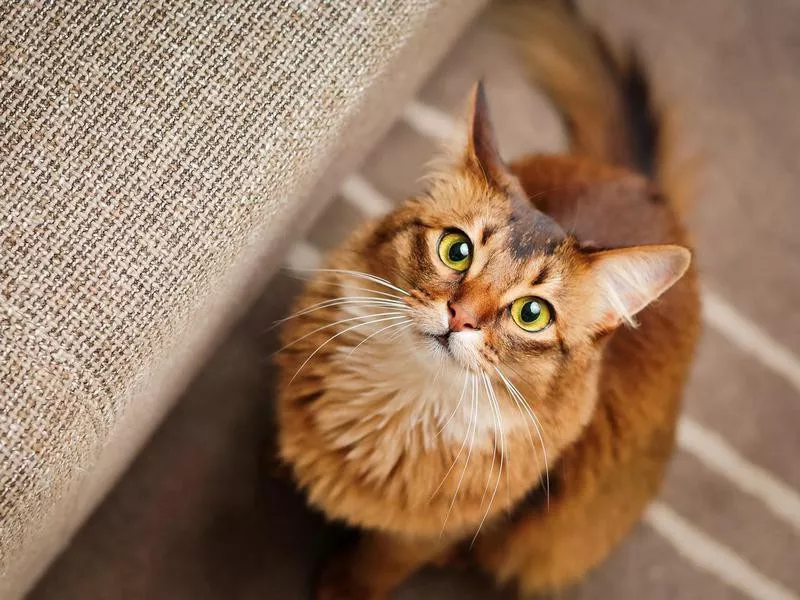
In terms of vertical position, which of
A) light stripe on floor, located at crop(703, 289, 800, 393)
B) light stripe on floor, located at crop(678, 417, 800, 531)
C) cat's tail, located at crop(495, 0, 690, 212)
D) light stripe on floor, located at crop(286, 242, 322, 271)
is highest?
cat's tail, located at crop(495, 0, 690, 212)

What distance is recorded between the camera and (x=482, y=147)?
2.76ft

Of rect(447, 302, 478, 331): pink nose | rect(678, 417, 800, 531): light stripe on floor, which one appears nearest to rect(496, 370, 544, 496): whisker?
rect(447, 302, 478, 331): pink nose

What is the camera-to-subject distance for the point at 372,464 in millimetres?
1005

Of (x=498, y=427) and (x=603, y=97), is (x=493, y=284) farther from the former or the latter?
(x=603, y=97)

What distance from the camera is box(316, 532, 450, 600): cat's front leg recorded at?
1.10m

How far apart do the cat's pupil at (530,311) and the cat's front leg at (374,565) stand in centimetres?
43

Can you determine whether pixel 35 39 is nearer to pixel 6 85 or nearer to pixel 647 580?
pixel 6 85

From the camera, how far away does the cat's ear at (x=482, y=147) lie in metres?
0.82

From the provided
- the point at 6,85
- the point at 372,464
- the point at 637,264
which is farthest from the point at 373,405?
the point at 6,85

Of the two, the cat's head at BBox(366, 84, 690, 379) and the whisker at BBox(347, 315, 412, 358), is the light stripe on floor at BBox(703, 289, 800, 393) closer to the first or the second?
the cat's head at BBox(366, 84, 690, 379)

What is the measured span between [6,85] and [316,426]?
602mm

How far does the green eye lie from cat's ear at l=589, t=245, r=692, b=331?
15cm

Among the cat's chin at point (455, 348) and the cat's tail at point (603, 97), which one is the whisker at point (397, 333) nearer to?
the cat's chin at point (455, 348)

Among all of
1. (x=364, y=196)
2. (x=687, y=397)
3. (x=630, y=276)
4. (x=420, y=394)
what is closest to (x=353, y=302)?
(x=420, y=394)
